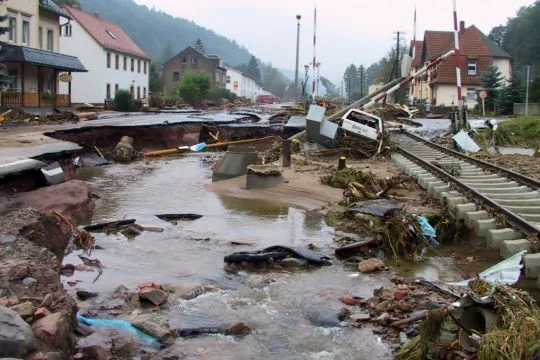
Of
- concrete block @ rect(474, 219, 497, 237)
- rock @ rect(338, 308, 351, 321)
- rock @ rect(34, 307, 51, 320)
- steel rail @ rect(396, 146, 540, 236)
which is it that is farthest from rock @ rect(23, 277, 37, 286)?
concrete block @ rect(474, 219, 497, 237)

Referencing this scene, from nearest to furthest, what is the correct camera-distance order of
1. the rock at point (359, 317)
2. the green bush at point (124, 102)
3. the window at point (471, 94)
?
the rock at point (359, 317) < the green bush at point (124, 102) < the window at point (471, 94)

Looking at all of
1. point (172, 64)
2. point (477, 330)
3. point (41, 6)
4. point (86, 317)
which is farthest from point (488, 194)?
point (172, 64)

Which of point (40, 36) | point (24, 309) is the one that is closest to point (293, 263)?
point (24, 309)

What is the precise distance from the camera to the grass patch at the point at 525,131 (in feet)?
80.3

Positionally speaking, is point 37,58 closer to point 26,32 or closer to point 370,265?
point 26,32

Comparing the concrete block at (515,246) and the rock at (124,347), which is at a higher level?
the concrete block at (515,246)

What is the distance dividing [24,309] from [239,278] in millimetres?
3302

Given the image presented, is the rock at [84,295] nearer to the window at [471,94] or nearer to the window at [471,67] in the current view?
the window at [471,94]

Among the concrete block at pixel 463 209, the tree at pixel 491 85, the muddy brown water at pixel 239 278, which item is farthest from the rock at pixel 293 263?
the tree at pixel 491 85

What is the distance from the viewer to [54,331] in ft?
14.7

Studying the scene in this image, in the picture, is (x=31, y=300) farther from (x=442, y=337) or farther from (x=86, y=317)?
(x=442, y=337)

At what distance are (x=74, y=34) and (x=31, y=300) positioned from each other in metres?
55.7

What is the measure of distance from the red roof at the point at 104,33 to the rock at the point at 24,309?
54.3 m

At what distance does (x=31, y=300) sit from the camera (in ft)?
16.3
